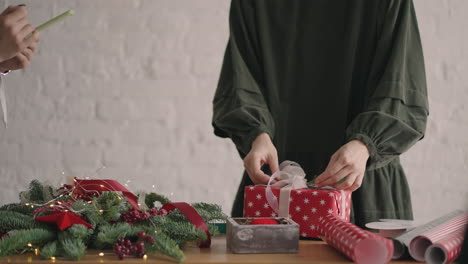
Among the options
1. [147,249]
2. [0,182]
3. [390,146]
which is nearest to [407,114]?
[390,146]

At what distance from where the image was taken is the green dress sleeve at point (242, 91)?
1300 mm

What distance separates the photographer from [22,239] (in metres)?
0.78

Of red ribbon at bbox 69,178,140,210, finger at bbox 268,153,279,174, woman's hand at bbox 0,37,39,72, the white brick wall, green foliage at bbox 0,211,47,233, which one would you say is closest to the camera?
green foliage at bbox 0,211,47,233

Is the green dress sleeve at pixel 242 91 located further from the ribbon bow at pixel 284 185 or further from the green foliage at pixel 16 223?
the green foliage at pixel 16 223

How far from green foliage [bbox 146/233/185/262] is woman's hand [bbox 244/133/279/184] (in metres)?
0.38

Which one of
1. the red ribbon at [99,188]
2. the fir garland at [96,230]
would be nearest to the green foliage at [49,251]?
Result: the fir garland at [96,230]

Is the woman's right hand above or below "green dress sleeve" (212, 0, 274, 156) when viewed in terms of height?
above

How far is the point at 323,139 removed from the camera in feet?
4.67

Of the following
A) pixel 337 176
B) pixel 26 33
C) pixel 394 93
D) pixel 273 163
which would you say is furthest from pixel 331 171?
pixel 26 33

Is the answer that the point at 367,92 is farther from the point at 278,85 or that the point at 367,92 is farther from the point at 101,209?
A: the point at 101,209

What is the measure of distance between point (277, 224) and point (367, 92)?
2.08ft

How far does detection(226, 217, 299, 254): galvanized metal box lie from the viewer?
0.84 m

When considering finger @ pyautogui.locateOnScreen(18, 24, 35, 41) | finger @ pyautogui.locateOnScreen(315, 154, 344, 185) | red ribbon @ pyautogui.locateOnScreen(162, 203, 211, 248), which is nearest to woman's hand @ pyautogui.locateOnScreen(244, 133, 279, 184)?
finger @ pyautogui.locateOnScreen(315, 154, 344, 185)

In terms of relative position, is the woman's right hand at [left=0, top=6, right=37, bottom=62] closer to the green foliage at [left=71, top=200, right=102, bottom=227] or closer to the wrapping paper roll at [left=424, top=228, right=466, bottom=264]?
the green foliage at [left=71, top=200, right=102, bottom=227]
